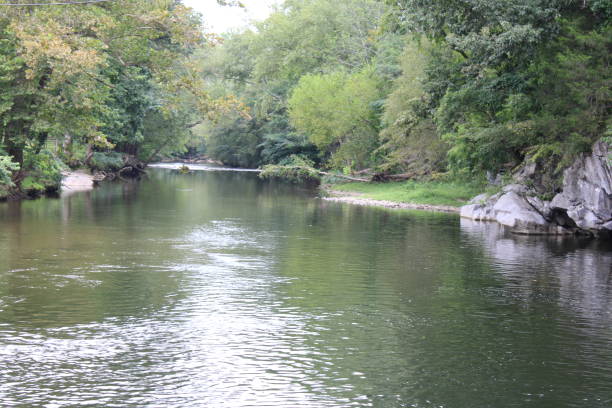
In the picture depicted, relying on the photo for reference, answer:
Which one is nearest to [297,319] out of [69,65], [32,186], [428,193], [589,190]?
[589,190]

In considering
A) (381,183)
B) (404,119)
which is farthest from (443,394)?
(381,183)

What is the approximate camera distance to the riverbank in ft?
132

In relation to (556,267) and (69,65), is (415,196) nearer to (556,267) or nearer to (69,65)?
(69,65)

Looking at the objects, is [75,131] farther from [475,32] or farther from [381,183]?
[381,183]

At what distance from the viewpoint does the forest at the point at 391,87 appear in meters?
25.4

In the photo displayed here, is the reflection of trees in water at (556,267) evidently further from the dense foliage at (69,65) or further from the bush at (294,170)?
the bush at (294,170)

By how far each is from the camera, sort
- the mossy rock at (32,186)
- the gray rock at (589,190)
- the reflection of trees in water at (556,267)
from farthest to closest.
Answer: the mossy rock at (32,186) < the gray rock at (589,190) < the reflection of trees in water at (556,267)

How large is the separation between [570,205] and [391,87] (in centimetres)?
2601

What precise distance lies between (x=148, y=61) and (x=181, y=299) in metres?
22.1

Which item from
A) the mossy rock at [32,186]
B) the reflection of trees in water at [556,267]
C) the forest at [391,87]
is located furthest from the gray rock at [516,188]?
the mossy rock at [32,186]

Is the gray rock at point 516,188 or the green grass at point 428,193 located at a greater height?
the gray rock at point 516,188

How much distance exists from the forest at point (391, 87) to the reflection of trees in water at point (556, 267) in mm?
3184

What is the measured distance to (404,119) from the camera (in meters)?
32.0

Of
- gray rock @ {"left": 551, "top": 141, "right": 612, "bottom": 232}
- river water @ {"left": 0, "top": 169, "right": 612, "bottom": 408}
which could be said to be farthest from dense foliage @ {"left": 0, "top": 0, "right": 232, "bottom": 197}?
gray rock @ {"left": 551, "top": 141, "right": 612, "bottom": 232}
